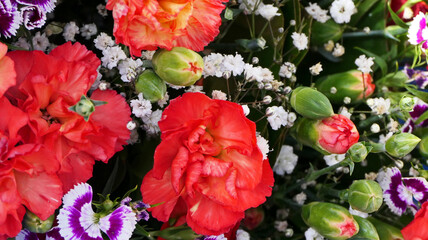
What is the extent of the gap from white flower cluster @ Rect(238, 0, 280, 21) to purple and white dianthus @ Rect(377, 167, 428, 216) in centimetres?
30

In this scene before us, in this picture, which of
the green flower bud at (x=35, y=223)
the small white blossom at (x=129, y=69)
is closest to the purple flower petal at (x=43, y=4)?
the small white blossom at (x=129, y=69)

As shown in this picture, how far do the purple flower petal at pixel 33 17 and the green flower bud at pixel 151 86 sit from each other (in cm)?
13

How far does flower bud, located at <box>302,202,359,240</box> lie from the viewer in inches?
26.5

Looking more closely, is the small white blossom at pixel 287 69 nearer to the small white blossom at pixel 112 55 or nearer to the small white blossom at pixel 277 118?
the small white blossom at pixel 277 118

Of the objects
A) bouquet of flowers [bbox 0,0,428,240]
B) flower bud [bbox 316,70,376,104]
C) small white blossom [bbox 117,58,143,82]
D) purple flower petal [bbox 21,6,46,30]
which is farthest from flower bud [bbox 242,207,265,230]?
purple flower petal [bbox 21,6,46,30]

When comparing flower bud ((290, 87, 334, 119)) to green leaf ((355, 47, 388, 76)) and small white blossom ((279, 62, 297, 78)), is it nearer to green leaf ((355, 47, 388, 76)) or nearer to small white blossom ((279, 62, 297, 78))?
small white blossom ((279, 62, 297, 78))

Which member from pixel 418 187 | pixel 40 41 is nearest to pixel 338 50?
pixel 418 187

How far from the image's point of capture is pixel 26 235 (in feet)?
2.01

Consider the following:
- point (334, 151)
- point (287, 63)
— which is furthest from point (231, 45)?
point (334, 151)

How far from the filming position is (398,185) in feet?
2.59

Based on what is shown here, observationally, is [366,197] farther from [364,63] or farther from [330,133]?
[364,63]

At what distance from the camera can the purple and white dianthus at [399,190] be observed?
776 millimetres

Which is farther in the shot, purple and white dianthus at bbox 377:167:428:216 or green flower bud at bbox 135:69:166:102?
purple and white dianthus at bbox 377:167:428:216

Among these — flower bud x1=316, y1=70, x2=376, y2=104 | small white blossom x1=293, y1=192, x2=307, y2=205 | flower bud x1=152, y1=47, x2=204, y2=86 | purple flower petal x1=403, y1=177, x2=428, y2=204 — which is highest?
flower bud x1=152, y1=47, x2=204, y2=86
